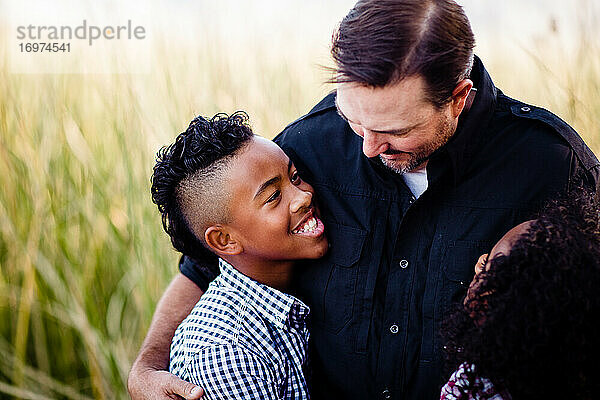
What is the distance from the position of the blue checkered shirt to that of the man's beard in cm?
48

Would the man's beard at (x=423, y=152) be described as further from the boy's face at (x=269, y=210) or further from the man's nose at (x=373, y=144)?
→ the boy's face at (x=269, y=210)

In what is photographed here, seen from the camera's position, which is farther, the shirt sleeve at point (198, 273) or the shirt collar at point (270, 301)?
the shirt sleeve at point (198, 273)

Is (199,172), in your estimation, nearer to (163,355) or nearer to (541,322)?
(163,355)

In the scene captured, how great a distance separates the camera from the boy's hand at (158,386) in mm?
2068

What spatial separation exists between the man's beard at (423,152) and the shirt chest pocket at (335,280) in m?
0.22

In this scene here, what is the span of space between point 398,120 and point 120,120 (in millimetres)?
1731

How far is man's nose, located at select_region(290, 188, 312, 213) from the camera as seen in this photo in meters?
2.19

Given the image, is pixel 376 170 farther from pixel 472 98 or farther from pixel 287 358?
pixel 287 358

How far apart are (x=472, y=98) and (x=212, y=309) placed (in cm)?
96

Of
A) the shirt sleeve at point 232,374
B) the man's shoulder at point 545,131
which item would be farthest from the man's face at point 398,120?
the shirt sleeve at point 232,374

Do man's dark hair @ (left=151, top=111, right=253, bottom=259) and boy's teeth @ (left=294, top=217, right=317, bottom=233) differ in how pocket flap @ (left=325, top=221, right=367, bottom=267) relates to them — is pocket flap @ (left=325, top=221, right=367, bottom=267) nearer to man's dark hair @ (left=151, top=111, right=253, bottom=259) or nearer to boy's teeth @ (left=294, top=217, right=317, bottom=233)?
boy's teeth @ (left=294, top=217, right=317, bottom=233)

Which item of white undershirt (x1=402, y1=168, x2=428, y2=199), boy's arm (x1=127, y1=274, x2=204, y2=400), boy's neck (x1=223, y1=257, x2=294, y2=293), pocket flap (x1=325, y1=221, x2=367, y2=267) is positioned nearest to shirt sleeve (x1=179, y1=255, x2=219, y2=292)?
boy's arm (x1=127, y1=274, x2=204, y2=400)

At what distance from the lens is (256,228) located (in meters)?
2.20

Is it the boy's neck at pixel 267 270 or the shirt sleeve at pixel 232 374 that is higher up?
the boy's neck at pixel 267 270
